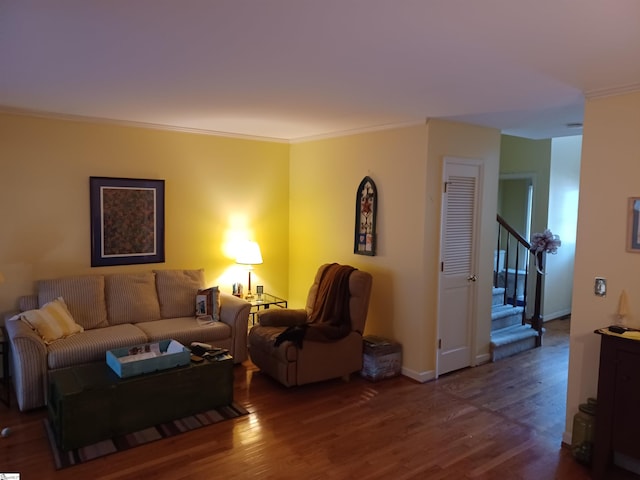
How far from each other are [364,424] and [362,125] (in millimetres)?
2767

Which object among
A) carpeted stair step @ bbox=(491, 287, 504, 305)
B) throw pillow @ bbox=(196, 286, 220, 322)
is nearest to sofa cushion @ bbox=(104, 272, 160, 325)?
throw pillow @ bbox=(196, 286, 220, 322)

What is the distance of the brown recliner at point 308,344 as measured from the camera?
416 centimetres

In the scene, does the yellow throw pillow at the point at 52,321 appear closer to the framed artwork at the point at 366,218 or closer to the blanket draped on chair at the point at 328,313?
the blanket draped on chair at the point at 328,313

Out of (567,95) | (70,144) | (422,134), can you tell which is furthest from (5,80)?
(567,95)

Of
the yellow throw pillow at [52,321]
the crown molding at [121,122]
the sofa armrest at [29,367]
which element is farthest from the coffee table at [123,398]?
the crown molding at [121,122]

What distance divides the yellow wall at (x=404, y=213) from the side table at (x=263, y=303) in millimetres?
733

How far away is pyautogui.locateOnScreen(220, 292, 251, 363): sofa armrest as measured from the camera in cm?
462

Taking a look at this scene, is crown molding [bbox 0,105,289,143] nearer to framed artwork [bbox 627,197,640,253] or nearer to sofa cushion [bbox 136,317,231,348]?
sofa cushion [bbox 136,317,231,348]

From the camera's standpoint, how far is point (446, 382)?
4500 millimetres

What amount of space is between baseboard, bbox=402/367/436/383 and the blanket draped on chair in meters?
0.75

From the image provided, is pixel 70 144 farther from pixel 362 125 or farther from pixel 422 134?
pixel 422 134

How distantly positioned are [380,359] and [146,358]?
210 centimetres

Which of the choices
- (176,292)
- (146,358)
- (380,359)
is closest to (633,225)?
(380,359)

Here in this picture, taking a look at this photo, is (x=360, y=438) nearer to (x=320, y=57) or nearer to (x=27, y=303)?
(x=320, y=57)
